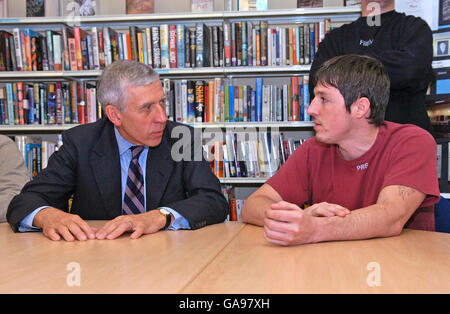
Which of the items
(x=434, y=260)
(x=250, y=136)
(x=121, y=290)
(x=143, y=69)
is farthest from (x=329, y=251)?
(x=250, y=136)

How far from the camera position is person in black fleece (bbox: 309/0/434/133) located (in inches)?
81.8

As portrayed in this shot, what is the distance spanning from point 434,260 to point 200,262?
489 mm

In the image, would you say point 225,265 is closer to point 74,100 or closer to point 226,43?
point 226,43

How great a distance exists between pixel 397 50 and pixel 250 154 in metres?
1.32

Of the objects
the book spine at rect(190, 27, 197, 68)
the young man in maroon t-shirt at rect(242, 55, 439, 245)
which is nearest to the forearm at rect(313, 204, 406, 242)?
the young man in maroon t-shirt at rect(242, 55, 439, 245)

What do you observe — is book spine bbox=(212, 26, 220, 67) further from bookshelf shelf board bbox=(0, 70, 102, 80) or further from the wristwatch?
the wristwatch

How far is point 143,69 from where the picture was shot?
175cm

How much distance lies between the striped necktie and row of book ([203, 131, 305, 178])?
58.0 inches

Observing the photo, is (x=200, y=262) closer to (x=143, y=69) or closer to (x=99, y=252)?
(x=99, y=252)

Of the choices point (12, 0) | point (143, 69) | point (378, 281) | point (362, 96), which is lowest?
point (378, 281)

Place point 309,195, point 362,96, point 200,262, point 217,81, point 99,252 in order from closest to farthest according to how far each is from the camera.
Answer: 1. point 200,262
2. point 99,252
3. point 362,96
4. point 309,195
5. point 217,81

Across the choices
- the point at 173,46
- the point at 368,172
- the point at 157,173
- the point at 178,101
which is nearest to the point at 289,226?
the point at 368,172

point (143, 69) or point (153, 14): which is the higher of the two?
point (153, 14)

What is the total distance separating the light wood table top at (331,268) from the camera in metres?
0.73
